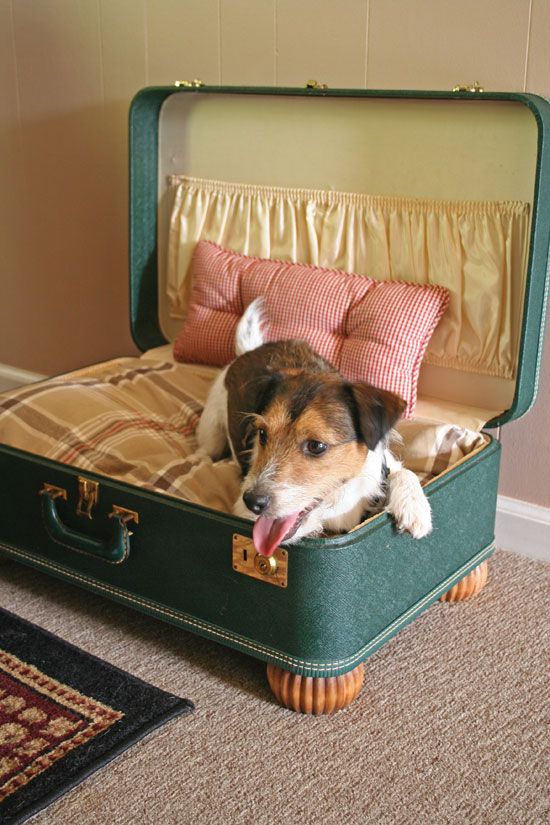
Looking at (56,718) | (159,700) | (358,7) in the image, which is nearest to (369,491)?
(159,700)

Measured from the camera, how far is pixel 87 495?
212cm

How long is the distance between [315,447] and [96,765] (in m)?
0.71

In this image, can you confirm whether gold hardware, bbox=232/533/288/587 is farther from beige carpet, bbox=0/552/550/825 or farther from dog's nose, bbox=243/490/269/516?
beige carpet, bbox=0/552/550/825

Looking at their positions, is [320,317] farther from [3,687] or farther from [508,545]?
[3,687]

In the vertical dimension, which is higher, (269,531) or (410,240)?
(410,240)

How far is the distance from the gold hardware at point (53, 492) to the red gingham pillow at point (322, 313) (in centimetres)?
74

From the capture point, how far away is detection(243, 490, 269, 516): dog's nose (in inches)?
70.8

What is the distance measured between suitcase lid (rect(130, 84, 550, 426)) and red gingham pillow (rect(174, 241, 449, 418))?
0.20 m

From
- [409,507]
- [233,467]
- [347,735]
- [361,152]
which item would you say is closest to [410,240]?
[361,152]

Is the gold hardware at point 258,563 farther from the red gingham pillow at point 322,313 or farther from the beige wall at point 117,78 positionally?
the beige wall at point 117,78

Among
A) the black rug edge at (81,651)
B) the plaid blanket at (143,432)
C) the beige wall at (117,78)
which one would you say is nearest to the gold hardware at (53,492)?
the plaid blanket at (143,432)

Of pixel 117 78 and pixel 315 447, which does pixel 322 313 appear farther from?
pixel 117 78

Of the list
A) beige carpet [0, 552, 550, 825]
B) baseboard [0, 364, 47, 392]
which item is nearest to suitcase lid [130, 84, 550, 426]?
beige carpet [0, 552, 550, 825]

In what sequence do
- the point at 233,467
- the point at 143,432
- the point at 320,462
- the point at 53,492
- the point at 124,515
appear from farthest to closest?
the point at 143,432 < the point at 233,467 < the point at 53,492 < the point at 124,515 < the point at 320,462
